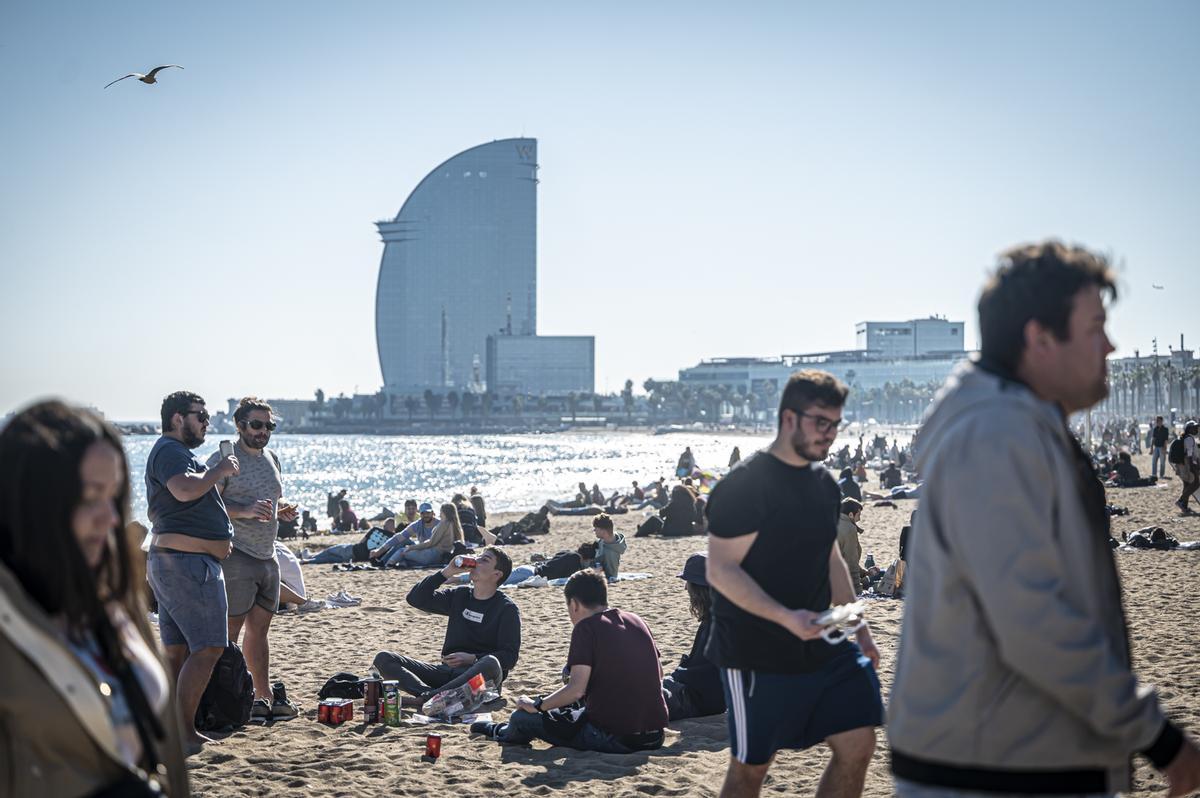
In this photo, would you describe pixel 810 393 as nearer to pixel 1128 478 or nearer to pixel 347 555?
pixel 347 555

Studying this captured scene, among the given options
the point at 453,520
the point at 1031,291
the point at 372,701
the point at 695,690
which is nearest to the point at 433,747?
the point at 372,701

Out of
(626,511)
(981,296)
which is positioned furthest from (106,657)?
(626,511)

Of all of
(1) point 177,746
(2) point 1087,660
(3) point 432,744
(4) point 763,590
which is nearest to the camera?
(2) point 1087,660

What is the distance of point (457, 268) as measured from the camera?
A: 169375mm

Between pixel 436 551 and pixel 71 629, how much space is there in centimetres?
1316

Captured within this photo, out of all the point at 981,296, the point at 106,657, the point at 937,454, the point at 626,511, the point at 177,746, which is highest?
the point at 981,296

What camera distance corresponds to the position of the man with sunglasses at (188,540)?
5117mm

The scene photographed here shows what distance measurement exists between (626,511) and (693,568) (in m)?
21.2

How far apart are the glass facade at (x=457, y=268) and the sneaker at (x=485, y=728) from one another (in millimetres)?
164383

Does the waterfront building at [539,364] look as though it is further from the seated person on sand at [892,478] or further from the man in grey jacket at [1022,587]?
the man in grey jacket at [1022,587]

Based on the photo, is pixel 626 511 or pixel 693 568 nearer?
pixel 693 568

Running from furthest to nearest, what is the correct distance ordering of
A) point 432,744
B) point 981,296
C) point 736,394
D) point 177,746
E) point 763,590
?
point 736,394 → point 432,744 → point 763,590 → point 981,296 → point 177,746

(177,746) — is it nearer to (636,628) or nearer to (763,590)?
(763,590)

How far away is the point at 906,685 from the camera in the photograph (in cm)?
206
